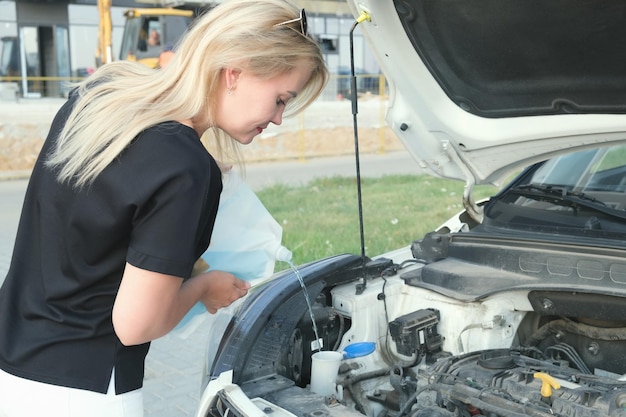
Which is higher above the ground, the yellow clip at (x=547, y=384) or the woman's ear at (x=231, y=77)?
the woman's ear at (x=231, y=77)

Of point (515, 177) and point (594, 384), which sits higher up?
point (515, 177)

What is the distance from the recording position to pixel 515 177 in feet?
11.1

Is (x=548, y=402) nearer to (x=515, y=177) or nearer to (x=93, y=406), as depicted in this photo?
(x=93, y=406)

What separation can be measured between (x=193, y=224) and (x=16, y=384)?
65 cm

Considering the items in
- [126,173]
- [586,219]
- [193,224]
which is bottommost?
[586,219]

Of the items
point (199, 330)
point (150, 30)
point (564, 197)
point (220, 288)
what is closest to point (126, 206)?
point (220, 288)

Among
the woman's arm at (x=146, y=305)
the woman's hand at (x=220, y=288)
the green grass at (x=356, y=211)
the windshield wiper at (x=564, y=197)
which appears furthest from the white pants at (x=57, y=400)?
the green grass at (x=356, y=211)

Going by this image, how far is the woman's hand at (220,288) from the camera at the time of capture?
6.41ft

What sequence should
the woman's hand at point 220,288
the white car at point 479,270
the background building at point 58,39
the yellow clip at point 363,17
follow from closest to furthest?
the woman's hand at point 220,288
the white car at point 479,270
the yellow clip at point 363,17
the background building at point 58,39

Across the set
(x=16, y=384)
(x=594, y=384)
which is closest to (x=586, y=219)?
(x=594, y=384)

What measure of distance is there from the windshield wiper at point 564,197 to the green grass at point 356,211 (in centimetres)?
339

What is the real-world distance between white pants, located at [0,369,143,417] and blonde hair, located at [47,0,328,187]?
0.53 m

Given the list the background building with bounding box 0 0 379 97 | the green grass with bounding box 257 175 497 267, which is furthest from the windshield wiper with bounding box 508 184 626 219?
the background building with bounding box 0 0 379 97

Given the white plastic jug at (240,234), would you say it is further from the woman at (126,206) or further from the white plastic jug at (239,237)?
the woman at (126,206)
